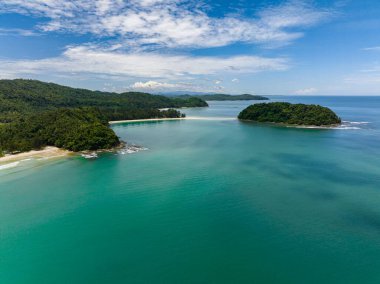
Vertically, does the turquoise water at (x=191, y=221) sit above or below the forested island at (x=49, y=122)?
below

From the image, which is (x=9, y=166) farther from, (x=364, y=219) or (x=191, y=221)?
(x=364, y=219)

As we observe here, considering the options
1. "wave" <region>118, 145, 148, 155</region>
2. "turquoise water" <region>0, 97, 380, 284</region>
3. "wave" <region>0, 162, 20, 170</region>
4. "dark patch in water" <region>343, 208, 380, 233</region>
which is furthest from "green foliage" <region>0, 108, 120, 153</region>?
A: "dark patch in water" <region>343, 208, 380, 233</region>

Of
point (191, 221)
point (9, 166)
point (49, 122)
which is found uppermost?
point (49, 122)

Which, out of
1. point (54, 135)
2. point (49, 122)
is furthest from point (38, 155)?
point (49, 122)

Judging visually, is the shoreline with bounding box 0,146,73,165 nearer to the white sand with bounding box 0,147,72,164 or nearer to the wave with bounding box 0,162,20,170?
the white sand with bounding box 0,147,72,164

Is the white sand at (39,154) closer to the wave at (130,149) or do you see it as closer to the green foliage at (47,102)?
the wave at (130,149)

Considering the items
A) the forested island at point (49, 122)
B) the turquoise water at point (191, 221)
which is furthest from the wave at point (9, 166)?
the forested island at point (49, 122)
